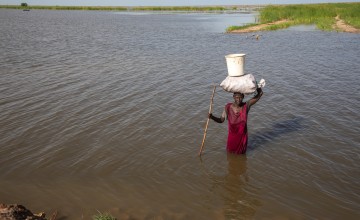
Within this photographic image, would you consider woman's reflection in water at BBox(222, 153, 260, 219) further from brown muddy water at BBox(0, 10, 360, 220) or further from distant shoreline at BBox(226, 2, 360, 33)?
distant shoreline at BBox(226, 2, 360, 33)

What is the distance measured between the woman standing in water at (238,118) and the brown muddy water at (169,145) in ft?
1.14

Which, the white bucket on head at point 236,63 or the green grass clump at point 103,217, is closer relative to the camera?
the green grass clump at point 103,217

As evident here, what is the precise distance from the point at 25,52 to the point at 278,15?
3189 centimetres

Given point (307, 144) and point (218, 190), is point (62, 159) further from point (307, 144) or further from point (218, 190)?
point (307, 144)

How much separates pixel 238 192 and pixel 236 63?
83.0 inches

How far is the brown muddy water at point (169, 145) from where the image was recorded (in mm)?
4754

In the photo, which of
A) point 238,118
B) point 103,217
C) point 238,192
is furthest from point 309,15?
point 103,217

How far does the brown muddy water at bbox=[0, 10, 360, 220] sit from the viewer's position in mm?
4754

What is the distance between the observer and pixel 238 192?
5.07 metres

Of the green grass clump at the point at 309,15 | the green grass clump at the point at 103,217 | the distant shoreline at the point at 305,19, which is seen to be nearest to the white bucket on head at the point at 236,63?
the green grass clump at the point at 103,217

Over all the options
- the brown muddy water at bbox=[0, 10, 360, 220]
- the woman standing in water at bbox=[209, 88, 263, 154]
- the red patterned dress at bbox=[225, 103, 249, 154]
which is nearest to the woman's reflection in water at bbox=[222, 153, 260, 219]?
the brown muddy water at bbox=[0, 10, 360, 220]

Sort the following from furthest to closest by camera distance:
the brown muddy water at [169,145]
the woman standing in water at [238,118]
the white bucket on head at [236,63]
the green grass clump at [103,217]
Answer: the woman standing in water at [238,118]
the white bucket on head at [236,63]
the brown muddy water at [169,145]
the green grass clump at [103,217]

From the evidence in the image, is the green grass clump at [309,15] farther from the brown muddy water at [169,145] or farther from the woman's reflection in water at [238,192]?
the woman's reflection in water at [238,192]

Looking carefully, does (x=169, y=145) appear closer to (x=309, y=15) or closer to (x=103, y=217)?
(x=103, y=217)
